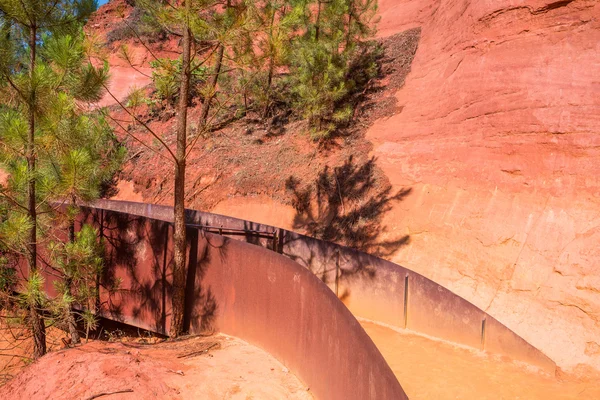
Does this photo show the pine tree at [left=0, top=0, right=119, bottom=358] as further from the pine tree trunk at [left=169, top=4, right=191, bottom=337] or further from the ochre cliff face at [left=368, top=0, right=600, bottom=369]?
the ochre cliff face at [left=368, top=0, right=600, bottom=369]

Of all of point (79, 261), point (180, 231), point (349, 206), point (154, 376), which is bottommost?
point (154, 376)

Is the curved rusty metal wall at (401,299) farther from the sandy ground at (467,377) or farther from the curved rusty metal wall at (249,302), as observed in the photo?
the curved rusty metal wall at (249,302)

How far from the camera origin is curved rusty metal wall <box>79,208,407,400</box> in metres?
4.64

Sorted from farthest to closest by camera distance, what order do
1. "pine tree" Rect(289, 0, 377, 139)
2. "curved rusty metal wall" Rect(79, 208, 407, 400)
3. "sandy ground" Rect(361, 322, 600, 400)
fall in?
1. "pine tree" Rect(289, 0, 377, 139)
2. "sandy ground" Rect(361, 322, 600, 400)
3. "curved rusty metal wall" Rect(79, 208, 407, 400)

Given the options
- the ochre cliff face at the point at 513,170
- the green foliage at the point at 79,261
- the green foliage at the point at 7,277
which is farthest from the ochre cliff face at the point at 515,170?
the green foliage at the point at 7,277

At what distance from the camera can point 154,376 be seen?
594 cm

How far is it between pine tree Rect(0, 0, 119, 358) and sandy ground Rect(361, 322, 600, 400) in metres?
5.37

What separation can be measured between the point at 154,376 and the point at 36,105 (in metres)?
4.26

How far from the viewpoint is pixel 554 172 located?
28.6ft

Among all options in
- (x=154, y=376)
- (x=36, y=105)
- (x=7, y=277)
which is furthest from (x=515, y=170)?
(x=7, y=277)

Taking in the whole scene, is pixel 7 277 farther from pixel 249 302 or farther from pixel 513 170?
pixel 513 170

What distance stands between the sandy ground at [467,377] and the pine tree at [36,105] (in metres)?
5.37

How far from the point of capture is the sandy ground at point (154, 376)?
5.62 metres

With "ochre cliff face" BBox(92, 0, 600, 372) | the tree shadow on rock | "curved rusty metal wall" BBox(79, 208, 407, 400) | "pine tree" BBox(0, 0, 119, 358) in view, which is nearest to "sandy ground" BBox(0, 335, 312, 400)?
"curved rusty metal wall" BBox(79, 208, 407, 400)
